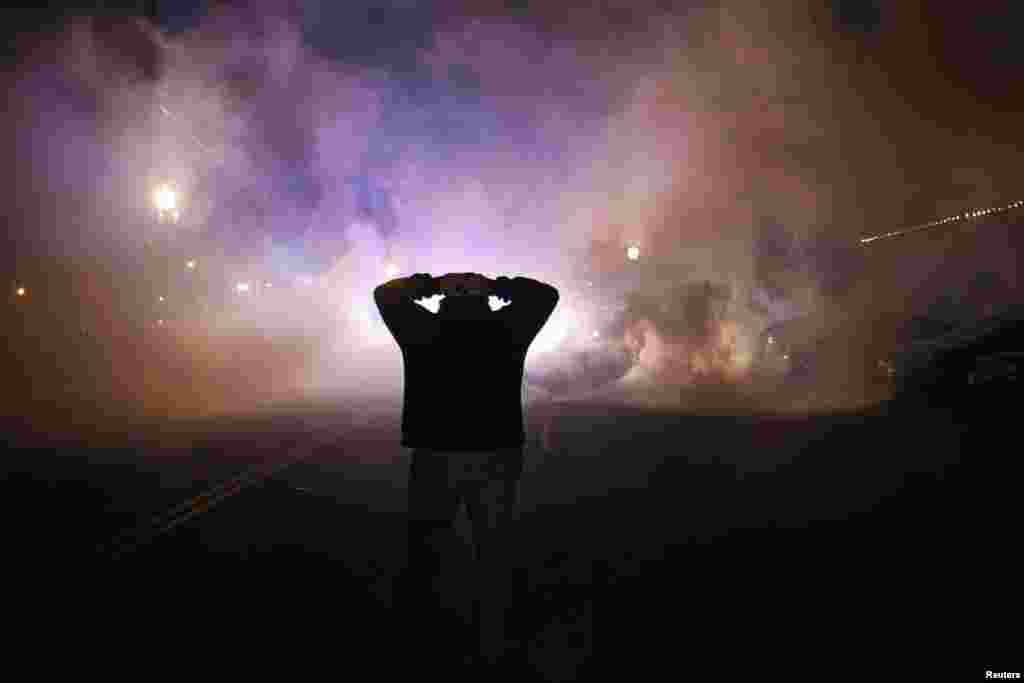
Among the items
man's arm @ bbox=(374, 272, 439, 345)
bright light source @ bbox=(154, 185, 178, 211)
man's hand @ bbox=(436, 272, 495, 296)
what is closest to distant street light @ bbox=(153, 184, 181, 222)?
bright light source @ bbox=(154, 185, 178, 211)

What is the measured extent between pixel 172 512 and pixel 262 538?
1107 millimetres

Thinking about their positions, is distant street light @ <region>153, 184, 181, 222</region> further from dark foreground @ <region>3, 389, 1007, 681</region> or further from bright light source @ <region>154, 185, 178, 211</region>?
dark foreground @ <region>3, 389, 1007, 681</region>

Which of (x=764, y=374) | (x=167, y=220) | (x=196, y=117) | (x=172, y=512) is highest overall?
(x=196, y=117)

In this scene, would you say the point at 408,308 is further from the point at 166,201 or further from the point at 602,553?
the point at 166,201

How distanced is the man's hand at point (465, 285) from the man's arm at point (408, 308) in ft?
0.19

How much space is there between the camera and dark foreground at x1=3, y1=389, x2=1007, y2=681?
10.4 ft

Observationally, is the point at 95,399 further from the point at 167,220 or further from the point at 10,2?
the point at 167,220

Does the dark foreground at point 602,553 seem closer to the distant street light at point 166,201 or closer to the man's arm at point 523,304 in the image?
the man's arm at point 523,304

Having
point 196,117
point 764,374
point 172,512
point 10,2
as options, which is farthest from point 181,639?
point 196,117

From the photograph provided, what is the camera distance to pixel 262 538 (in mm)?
4953

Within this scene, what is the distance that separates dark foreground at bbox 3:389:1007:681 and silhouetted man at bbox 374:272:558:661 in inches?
13.8

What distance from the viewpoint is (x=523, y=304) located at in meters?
2.83

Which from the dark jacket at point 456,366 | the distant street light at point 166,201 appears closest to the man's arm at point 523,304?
the dark jacket at point 456,366

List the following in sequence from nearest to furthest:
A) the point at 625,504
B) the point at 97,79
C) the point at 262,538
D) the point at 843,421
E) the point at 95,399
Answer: the point at 262,538 → the point at 625,504 → the point at 843,421 → the point at 95,399 → the point at 97,79
